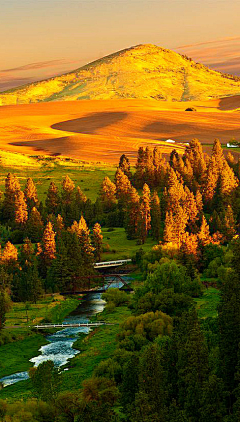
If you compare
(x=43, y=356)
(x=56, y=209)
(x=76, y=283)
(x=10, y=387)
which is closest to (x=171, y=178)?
(x=56, y=209)

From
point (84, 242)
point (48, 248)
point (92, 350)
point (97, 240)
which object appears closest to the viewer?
point (92, 350)

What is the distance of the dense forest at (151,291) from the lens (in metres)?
62.6

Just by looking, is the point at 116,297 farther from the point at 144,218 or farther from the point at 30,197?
the point at 30,197

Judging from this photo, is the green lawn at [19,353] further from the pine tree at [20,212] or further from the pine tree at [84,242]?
the pine tree at [20,212]

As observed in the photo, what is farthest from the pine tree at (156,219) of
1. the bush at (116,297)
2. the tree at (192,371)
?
the tree at (192,371)

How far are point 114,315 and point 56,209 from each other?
2904 inches

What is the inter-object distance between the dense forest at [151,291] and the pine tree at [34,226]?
0.35m

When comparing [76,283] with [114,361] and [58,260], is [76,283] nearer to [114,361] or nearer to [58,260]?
[58,260]

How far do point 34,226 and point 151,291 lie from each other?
62.4 meters

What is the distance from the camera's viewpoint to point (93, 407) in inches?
2413

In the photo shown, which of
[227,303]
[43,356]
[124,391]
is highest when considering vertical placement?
[227,303]

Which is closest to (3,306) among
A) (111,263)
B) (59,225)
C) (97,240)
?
(111,263)

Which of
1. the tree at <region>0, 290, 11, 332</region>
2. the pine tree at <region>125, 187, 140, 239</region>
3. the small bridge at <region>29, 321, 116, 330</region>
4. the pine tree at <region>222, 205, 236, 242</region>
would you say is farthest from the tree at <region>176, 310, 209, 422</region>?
the pine tree at <region>125, 187, 140, 239</region>

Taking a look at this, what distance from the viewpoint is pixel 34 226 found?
172 m
